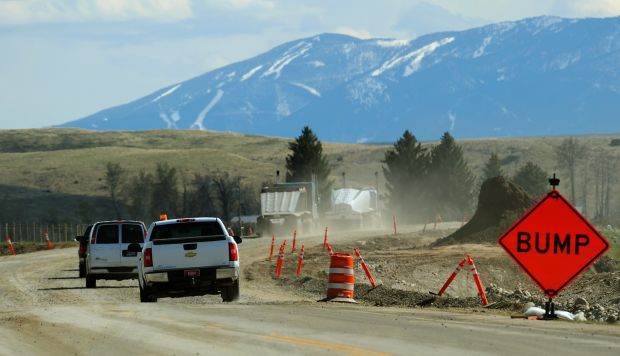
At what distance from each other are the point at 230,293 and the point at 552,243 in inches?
329

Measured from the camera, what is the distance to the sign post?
63.9 ft

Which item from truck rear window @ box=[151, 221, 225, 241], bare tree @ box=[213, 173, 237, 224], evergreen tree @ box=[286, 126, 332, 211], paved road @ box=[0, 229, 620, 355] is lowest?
paved road @ box=[0, 229, 620, 355]

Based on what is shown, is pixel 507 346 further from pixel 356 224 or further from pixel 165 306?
pixel 356 224

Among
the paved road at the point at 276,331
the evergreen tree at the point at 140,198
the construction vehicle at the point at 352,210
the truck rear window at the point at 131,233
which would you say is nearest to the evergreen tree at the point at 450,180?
the evergreen tree at the point at 140,198

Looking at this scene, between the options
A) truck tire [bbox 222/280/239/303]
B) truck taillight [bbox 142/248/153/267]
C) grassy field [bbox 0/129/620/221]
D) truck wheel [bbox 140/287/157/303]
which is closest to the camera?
truck taillight [bbox 142/248/153/267]

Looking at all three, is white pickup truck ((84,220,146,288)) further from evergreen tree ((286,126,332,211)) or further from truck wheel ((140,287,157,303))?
evergreen tree ((286,126,332,211))

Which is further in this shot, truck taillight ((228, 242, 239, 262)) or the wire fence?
the wire fence

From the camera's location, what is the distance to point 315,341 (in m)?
16.0

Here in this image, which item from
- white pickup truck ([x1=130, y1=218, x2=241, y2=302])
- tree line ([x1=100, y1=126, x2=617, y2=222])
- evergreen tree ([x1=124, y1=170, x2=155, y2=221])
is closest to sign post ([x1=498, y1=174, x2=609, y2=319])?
white pickup truck ([x1=130, y1=218, x2=241, y2=302])

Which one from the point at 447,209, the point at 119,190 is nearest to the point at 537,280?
the point at 447,209

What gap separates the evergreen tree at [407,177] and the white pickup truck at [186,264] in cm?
9133

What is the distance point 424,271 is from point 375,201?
165 ft

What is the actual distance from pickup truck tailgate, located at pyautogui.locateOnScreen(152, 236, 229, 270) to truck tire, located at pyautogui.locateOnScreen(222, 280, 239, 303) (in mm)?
1029

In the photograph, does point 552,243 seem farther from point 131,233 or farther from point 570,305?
point 131,233
